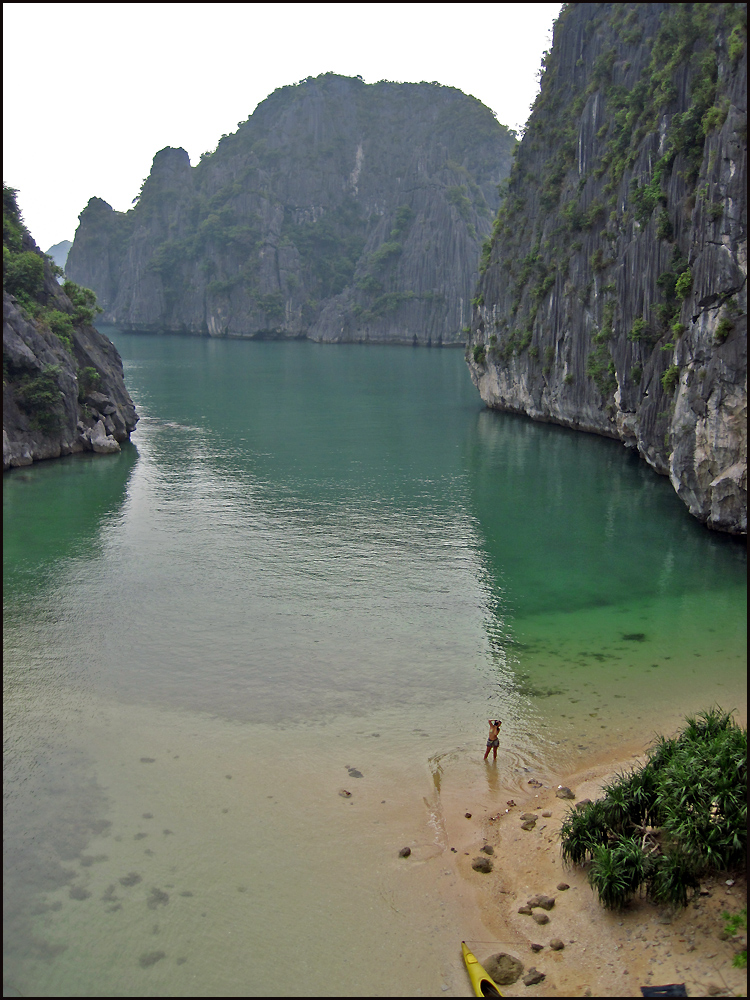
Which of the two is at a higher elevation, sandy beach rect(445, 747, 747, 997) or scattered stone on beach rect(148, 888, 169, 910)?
sandy beach rect(445, 747, 747, 997)

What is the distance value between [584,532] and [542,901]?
2061 cm

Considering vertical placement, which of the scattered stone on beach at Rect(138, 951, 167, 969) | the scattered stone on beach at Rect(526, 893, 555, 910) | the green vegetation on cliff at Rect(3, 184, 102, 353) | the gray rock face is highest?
the green vegetation on cliff at Rect(3, 184, 102, 353)

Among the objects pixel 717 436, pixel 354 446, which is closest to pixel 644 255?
pixel 717 436

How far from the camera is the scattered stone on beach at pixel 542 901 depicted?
11852 mm

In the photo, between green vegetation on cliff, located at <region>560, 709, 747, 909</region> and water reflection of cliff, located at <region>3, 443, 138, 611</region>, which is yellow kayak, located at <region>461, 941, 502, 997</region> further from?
water reflection of cliff, located at <region>3, 443, 138, 611</region>

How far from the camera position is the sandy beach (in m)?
10.0

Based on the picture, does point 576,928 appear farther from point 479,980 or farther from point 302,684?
point 302,684

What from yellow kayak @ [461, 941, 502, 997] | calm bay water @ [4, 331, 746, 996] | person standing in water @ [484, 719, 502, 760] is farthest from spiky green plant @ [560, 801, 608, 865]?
person standing in water @ [484, 719, 502, 760]

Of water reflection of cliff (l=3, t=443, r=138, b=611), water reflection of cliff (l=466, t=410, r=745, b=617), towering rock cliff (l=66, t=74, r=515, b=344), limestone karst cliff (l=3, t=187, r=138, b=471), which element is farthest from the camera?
towering rock cliff (l=66, t=74, r=515, b=344)

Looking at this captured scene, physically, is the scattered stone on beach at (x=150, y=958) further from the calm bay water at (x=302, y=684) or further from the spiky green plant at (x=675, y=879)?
the spiky green plant at (x=675, y=879)

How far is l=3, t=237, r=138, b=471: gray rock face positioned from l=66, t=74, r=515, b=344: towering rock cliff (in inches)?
3514

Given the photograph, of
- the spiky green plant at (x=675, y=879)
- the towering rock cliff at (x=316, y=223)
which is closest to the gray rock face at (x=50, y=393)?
the spiky green plant at (x=675, y=879)

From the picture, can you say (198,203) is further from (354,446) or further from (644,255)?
(644,255)

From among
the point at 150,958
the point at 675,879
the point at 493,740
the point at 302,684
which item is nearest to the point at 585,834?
the point at 675,879
